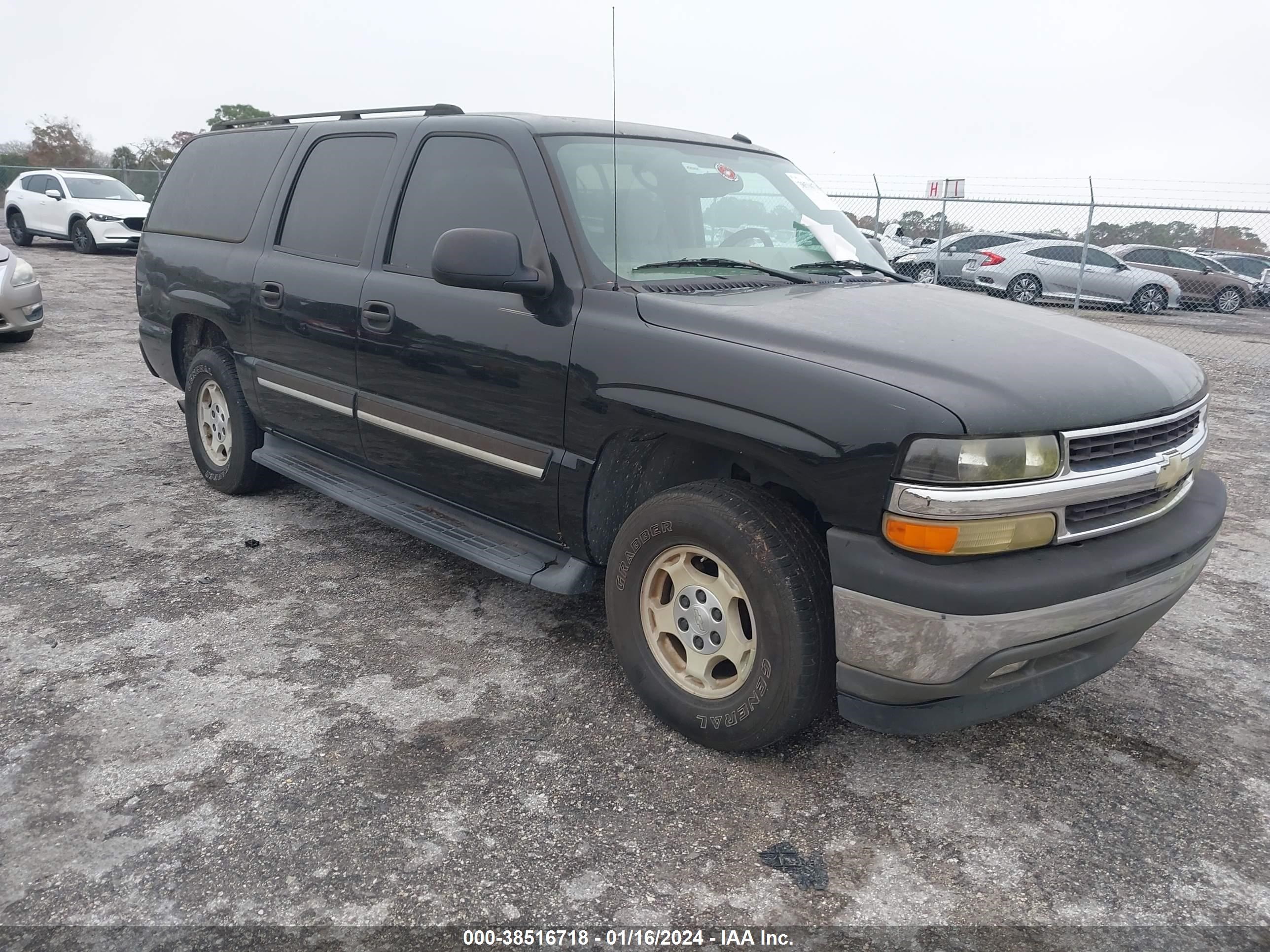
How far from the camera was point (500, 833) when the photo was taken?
246cm

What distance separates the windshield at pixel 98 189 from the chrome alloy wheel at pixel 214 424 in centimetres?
1714

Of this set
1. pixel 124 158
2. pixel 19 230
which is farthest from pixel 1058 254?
pixel 124 158

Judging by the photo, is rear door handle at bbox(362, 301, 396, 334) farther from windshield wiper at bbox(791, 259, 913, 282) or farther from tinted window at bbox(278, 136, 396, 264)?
windshield wiper at bbox(791, 259, 913, 282)

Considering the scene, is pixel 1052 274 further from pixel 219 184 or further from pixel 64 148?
pixel 64 148

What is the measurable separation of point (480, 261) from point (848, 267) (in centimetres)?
Answer: 151

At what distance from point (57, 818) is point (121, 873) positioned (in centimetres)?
34

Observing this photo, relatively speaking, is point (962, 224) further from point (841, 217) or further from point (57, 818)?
point (57, 818)

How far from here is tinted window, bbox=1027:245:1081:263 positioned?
16172mm

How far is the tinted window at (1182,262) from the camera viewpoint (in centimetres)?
1914

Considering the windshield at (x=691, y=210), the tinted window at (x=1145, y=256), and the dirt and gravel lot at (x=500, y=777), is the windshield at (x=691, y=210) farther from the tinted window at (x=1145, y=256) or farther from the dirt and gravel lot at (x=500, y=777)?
the tinted window at (x=1145, y=256)

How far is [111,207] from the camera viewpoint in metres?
19.0

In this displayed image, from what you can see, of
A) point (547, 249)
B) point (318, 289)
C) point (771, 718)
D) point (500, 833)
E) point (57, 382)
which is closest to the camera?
point (500, 833)

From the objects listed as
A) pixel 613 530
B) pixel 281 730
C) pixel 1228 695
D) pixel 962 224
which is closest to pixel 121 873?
pixel 281 730

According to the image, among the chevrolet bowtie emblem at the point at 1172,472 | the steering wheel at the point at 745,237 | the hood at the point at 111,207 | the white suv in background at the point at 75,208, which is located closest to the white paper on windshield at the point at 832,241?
the steering wheel at the point at 745,237
